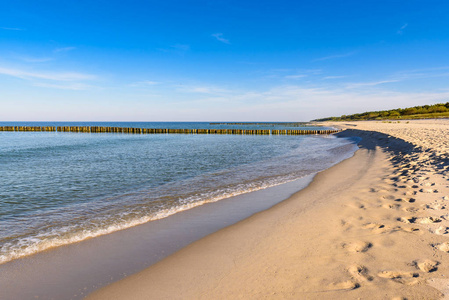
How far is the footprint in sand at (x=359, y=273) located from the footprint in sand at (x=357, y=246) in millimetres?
610

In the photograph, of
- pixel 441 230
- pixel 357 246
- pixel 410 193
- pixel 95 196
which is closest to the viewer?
pixel 357 246

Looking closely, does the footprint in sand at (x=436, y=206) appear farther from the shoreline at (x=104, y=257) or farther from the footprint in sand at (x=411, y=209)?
the shoreline at (x=104, y=257)

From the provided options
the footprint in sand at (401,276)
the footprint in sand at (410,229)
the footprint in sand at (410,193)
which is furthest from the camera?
the footprint in sand at (410,193)

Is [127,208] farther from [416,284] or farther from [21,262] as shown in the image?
[416,284]

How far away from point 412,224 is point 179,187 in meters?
8.05

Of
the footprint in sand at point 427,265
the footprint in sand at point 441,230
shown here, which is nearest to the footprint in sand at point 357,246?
Result: the footprint in sand at point 427,265

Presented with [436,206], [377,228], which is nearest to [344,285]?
[377,228]

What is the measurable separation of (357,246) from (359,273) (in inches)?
37.8

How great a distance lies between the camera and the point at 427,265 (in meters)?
3.68

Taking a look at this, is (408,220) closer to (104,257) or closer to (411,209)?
(411,209)

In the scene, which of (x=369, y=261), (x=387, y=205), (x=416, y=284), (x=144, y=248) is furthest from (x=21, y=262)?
(x=387, y=205)

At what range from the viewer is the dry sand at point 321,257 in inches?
133

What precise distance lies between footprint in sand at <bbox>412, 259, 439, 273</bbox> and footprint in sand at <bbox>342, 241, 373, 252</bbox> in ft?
2.38

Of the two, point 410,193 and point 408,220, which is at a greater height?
point 410,193
